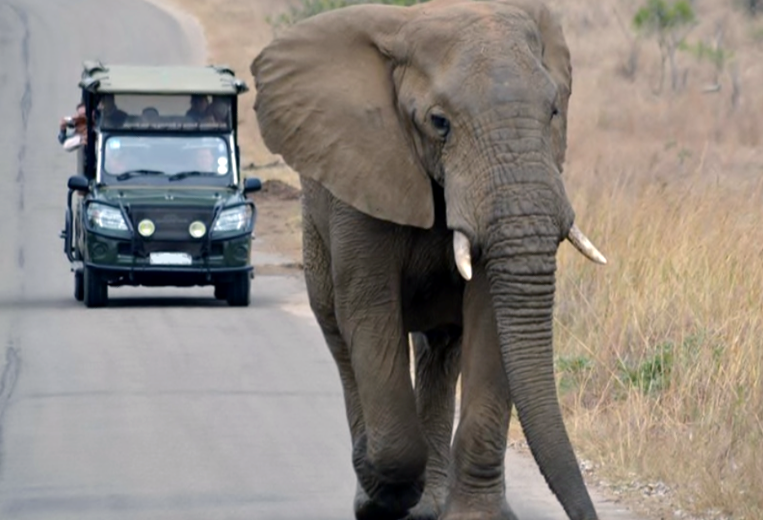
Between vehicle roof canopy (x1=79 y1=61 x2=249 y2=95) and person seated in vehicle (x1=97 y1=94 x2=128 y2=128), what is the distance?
0.48ft

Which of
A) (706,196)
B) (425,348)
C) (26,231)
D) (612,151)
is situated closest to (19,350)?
(706,196)

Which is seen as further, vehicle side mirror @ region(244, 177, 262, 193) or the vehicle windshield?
the vehicle windshield

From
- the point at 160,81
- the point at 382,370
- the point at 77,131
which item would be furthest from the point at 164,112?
the point at 382,370

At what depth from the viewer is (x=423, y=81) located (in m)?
8.07

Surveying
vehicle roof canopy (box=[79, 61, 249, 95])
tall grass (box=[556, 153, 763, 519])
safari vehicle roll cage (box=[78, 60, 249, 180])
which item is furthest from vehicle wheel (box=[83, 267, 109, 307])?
tall grass (box=[556, 153, 763, 519])

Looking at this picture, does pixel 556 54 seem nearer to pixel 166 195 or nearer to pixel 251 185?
pixel 251 185

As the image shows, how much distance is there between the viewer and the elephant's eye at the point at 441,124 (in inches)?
309

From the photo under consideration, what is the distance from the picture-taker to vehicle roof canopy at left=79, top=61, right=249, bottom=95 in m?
21.4

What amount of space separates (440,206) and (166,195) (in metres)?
12.3

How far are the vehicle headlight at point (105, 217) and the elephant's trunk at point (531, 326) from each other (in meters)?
12.7

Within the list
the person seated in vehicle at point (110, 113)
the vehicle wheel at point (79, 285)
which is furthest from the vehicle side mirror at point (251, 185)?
the vehicle wheel at point (79, 285)

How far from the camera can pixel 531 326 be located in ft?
24.8

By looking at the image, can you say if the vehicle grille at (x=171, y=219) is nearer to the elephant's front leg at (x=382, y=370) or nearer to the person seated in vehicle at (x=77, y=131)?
the person seated in vehicle at (x=77, y=131)

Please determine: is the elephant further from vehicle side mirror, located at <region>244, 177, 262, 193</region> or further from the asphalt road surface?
vehicle side mirror, located at <region>244, 177, 262, 193</region>
